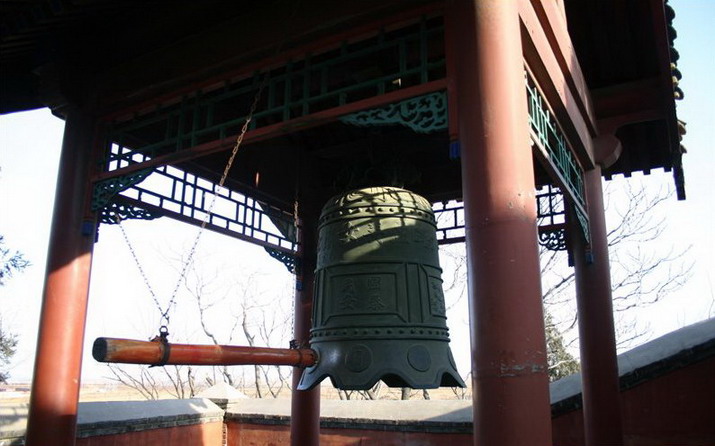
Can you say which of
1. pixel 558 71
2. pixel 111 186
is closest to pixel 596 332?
pixel 558 71

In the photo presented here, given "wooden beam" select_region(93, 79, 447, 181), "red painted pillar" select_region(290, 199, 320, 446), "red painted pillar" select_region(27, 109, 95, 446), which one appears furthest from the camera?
"red painted pillar" select_region(290, 199, 320, 446)

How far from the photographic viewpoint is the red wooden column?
8.47 feet

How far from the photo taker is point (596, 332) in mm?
5203

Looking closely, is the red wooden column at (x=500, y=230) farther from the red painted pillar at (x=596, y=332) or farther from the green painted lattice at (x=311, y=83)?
the red painted pillar at (x=596, y=332)

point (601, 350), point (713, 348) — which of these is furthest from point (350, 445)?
point (713, 348)

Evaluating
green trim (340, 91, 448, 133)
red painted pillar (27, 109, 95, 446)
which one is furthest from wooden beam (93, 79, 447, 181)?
red painted pillar (27, 109, 95, 446)

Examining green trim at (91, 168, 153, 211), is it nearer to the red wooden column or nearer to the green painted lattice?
the green painted lattice

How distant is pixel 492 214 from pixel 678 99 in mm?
3349

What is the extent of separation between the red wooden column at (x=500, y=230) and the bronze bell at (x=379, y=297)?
0.82 m

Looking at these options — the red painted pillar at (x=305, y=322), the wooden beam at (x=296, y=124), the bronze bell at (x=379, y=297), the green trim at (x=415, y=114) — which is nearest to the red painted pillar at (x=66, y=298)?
the wooden beam at (x=296, y=124)

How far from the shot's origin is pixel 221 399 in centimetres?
898

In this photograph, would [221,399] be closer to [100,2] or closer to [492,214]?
[100,2]

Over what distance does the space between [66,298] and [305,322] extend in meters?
2.96

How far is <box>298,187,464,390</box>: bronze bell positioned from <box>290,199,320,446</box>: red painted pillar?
112 inches
